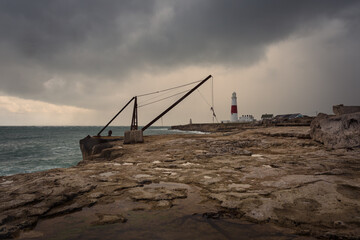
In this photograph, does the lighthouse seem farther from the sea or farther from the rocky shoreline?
the rocky shoreline

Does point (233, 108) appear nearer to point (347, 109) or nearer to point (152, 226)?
point (347, 109)

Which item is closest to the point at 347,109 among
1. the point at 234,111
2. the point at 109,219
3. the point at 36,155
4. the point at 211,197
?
the point at 211,197

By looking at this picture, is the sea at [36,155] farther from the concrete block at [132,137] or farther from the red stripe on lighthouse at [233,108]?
the red stripe on lighthouse at [233,108]

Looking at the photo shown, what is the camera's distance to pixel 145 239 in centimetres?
163

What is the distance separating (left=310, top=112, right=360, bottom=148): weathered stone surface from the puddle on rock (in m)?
5.13

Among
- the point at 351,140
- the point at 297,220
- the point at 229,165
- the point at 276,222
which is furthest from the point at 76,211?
the point at 351,140

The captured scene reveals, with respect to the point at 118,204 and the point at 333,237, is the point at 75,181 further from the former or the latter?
the point at 333,237

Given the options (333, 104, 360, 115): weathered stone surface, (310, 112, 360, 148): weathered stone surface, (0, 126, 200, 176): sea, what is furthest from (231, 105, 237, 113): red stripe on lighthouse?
(310, 112, 360, 148): weathered stone surface

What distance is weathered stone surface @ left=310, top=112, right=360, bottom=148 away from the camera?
5111 millimetres

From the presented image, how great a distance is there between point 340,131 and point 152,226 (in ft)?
20.5

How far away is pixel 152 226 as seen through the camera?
184cm

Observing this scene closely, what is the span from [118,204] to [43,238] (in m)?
0.82

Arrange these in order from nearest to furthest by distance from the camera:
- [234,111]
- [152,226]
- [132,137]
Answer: [152,226] < [132,137] < [234,111]

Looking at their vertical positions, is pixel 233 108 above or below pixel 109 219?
above
